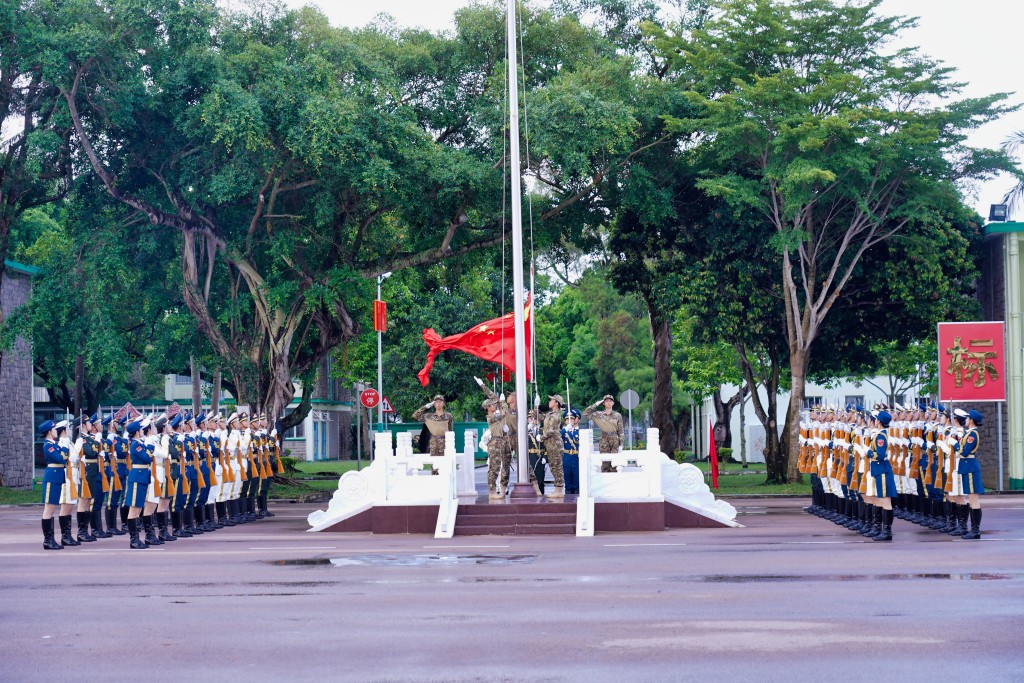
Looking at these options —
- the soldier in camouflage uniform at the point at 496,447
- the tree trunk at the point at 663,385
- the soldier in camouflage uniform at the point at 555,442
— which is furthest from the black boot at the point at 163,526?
the tree trunk at the point at 663,385

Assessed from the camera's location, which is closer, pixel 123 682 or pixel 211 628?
pixel 123 682

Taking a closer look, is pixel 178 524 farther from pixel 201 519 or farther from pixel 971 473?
pixel 971 473

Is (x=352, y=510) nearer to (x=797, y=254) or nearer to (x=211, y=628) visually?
(x=211, y=628)

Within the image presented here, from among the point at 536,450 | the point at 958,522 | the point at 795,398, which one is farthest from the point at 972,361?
the point at 958,522

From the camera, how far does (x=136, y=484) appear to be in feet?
62.2

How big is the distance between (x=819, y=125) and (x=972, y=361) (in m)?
6.98

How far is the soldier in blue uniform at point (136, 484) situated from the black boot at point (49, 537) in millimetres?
1019

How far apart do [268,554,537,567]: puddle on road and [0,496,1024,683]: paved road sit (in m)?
0.06

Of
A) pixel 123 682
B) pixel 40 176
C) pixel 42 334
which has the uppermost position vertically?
pixel 40 176

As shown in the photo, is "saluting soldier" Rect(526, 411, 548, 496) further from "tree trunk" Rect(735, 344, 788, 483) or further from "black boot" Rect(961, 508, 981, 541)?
"black boot" Rect(961, 508, 981, 541)

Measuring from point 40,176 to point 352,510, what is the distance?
15460 millimetres

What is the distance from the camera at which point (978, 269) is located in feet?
113

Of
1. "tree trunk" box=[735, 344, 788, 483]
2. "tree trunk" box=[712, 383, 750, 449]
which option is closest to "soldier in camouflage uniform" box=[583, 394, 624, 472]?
"tree trunk" box=[735, 344, 788, 483]

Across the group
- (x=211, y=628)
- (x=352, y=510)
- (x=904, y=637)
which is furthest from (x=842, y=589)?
(x=352, y=510)
